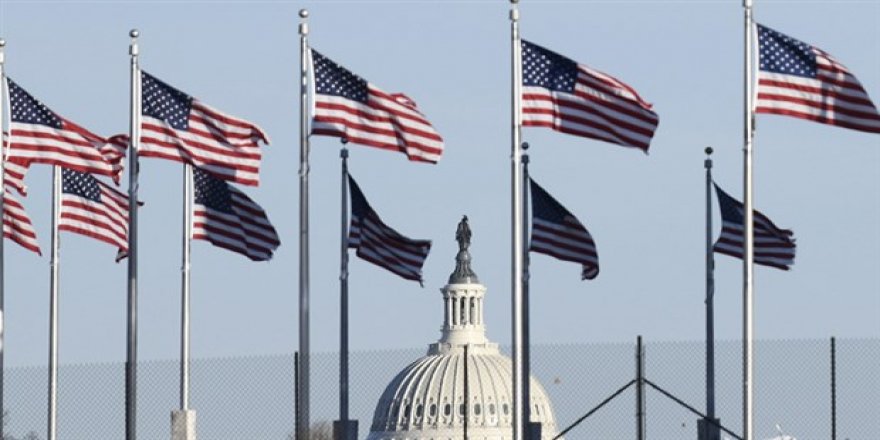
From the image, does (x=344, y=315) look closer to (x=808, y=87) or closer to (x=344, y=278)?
(x=344, y=278)

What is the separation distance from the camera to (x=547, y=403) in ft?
639

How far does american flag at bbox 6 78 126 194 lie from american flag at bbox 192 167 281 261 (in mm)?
1799

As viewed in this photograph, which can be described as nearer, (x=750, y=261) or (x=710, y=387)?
(x=750, y=261)

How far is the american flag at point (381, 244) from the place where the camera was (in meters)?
57.1

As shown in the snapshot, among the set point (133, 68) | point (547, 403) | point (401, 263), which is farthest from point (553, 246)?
point (547, 403)

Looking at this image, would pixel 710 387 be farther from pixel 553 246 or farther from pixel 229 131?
pixel 229 131

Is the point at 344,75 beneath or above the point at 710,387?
above

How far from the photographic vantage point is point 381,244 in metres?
57.4

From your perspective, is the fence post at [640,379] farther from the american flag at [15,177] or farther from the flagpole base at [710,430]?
the american flag at [15,177]

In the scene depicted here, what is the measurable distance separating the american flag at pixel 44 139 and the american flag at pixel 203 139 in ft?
6.34

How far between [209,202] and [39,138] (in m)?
3.41

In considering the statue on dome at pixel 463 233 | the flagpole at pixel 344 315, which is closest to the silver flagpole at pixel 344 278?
the flagpole at pixel 344 315

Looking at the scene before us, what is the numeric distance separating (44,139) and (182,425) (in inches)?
190

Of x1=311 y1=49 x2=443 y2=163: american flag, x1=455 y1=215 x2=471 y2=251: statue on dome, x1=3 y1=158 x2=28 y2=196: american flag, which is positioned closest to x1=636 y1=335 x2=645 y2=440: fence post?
x1=311 y1=49 x2=443 y2=163: american flag
